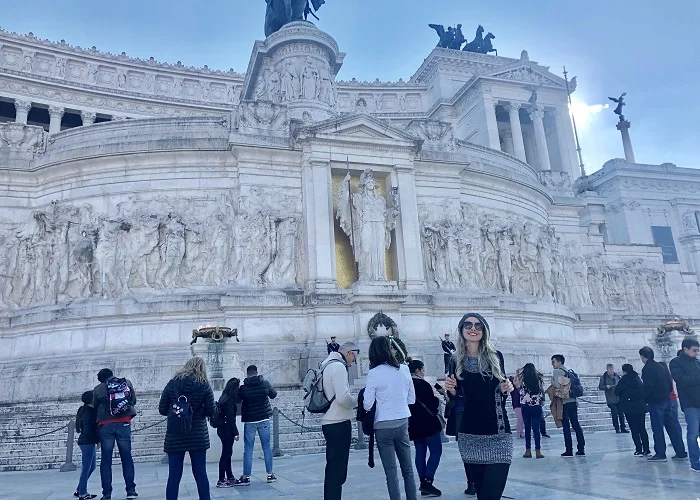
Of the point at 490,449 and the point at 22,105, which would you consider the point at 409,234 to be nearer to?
the point at 490,449

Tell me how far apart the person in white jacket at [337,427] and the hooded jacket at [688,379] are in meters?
5.51

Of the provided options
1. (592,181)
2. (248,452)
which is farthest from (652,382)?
(592,181)

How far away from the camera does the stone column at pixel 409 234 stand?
20.1 metres

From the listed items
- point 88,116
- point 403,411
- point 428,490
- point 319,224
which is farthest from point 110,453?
point 88,116

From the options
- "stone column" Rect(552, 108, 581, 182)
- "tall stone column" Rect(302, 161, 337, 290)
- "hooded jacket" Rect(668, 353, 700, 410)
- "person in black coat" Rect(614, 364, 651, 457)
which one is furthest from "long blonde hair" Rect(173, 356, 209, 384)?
"stone column" Rect(552, 108, 581, 182)

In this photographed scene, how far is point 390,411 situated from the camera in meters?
6.17

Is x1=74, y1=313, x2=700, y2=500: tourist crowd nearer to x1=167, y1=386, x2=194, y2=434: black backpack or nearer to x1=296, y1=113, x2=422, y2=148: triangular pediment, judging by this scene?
x1=167, y1=386, x2=194, y2=434: black backpack

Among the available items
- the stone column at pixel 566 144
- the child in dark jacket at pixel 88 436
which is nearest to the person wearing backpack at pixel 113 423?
the child in dark jacket at pixel 88 436

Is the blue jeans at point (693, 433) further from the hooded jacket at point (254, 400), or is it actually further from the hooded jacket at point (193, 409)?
the hooded jacket at point (193, 409)

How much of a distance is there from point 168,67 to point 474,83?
31048mm

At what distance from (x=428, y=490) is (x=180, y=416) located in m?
3.35

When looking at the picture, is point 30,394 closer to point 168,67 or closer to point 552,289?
point 552,289

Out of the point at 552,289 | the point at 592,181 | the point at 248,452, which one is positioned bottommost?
the point at 248,452

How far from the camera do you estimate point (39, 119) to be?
55031mm
